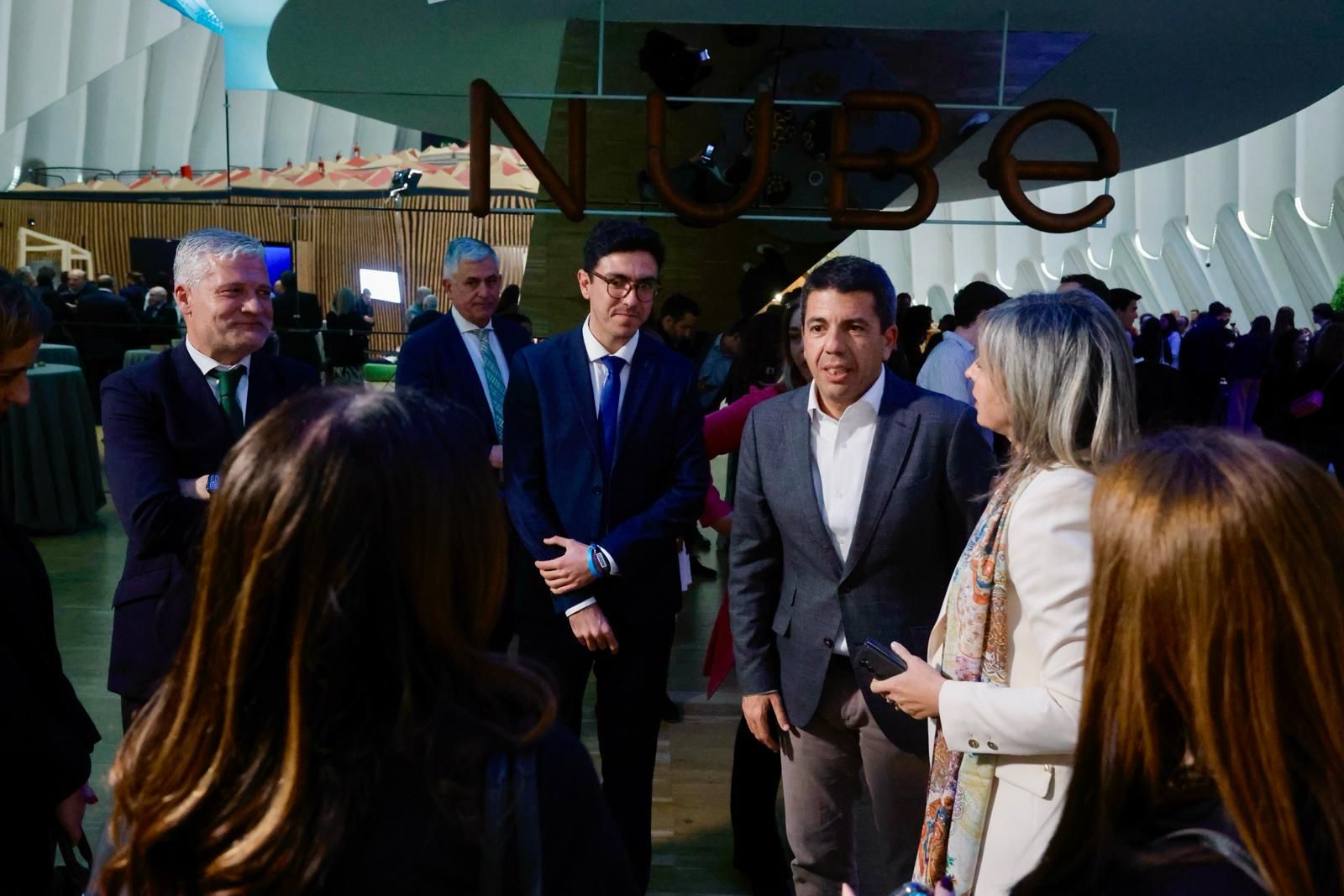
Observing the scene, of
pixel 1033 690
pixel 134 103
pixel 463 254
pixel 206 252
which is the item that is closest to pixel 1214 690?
pixel 1033 690

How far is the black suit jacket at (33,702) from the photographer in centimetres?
199

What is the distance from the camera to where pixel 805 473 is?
2846mm

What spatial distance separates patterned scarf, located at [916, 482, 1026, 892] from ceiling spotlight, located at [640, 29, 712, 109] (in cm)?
583

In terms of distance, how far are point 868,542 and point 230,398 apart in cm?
165

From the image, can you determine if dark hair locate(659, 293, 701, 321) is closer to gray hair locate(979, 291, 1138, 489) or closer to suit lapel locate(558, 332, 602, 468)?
suit lapel locate(558, 332, 602, 468)

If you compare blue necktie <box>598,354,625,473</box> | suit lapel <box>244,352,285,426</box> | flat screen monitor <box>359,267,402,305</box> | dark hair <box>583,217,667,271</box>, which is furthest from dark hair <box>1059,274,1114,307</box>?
flat screen monitor <box>359,267,402,305</box>

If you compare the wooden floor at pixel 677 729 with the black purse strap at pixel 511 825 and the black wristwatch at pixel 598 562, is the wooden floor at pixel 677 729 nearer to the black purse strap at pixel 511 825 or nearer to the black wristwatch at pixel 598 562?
the black wristwatch at pixel 598 562

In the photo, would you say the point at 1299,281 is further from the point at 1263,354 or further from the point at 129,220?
the point at 129,220

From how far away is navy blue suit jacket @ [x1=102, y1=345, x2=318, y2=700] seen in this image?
2.77 metres

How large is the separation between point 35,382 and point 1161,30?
317 inches

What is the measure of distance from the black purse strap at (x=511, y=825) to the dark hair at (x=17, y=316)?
1.79 meters

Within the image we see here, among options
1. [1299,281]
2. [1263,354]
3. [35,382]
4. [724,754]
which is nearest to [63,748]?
[724,754]

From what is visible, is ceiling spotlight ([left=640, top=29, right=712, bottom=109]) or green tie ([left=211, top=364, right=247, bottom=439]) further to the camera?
ceiling spotlight ([left=640, top=29, right=712, bottom=109])

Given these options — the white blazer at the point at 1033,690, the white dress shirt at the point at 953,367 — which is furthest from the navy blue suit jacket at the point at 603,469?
the white dress shirt at the point at 953,367
